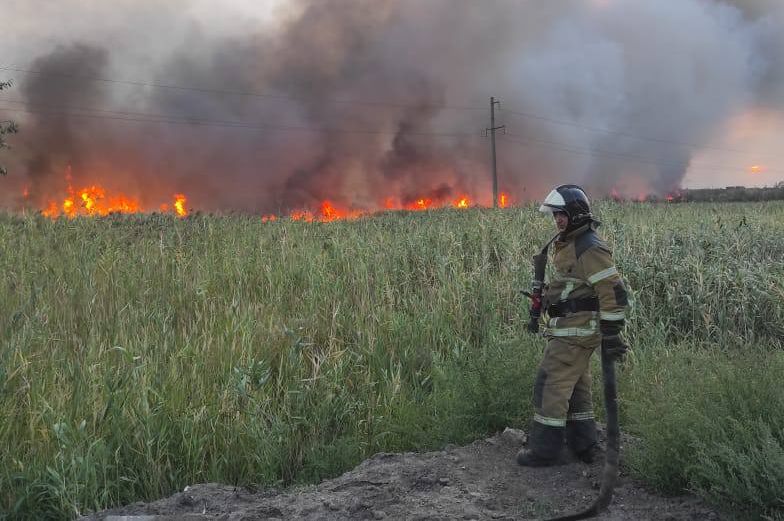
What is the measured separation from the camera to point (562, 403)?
3494mm

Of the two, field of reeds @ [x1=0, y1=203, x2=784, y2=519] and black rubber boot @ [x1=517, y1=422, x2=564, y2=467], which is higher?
field of reeds @ [x1=0, y1=203, x2=784, y2=519]

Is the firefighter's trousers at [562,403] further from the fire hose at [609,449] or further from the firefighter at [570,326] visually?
the fire hose at [609,449]

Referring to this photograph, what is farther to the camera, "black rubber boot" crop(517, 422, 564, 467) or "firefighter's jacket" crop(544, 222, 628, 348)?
"black rubber boot" crop(517, 422, 564, 467)

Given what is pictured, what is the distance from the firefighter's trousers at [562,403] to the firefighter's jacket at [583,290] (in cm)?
10

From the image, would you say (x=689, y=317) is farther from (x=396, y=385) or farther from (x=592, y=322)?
(x=396, y=385)

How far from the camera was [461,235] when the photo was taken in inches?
345

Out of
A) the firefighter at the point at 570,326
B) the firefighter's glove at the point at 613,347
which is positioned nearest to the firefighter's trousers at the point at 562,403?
the firefighter at the point at 570,326

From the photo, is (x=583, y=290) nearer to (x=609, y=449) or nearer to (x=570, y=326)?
(x=570, y=326)

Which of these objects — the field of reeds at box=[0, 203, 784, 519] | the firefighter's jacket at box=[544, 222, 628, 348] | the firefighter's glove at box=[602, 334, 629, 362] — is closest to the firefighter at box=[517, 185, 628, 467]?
the firefighter's jacket at box=[544, 222, 628, 348]

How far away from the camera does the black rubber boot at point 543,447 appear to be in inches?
136

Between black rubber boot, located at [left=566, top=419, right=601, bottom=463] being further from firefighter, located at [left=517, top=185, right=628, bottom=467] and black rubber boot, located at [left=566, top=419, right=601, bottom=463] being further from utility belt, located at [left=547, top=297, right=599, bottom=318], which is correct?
utility belt, located at [left=547, top=297, right=599, bottom=318]

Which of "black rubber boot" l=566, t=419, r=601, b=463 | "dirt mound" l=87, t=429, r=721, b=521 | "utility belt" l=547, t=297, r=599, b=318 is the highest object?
"utility belt" l=547, t=297, r=599, b=318

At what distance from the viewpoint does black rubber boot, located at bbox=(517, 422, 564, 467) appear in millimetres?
3463

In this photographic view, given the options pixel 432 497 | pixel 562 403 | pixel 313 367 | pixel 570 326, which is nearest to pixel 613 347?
pixel 570 326
